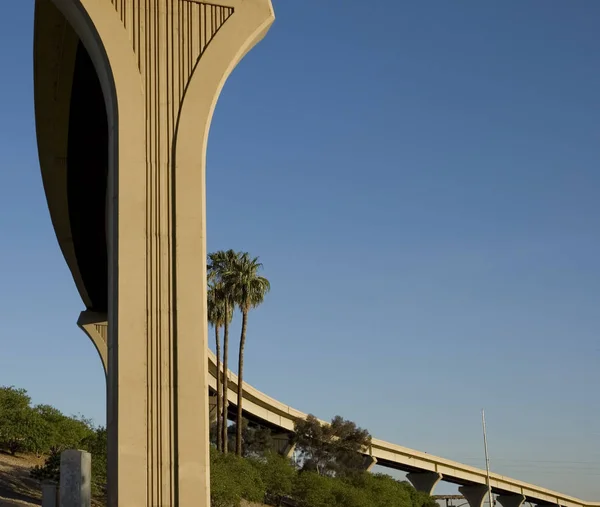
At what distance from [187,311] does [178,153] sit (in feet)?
7.24

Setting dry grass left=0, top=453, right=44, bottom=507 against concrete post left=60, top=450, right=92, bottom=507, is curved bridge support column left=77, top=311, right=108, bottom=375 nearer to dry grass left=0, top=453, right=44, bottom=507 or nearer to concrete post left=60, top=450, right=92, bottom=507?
dry grass left=0, top=453, right=44, bottom=507

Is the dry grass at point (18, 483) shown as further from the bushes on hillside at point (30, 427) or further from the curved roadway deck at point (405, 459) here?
the curved roadway deck at point (405, 459)

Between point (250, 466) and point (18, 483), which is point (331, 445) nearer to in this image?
point (250, 466)

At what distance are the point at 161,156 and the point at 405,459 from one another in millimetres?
87828

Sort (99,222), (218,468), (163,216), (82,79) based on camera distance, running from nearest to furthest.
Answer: (163,216) < (82,79) < (99,222) < (218,468)

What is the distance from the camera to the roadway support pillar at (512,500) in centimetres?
11881

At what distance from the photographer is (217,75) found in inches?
505

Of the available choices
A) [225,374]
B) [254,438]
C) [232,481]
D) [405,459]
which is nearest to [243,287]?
[225,374]

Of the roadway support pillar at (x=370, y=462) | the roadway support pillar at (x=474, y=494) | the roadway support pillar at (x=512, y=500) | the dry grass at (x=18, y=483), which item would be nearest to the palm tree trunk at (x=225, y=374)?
the dry grass at (x=18, y=483)

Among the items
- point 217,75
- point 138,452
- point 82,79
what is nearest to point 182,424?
point 138,452

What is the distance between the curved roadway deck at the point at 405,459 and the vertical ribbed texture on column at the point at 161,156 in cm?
6414

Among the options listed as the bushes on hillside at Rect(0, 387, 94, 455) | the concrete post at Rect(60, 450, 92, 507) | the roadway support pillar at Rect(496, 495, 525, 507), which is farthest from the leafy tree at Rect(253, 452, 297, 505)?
the roadway support pillar at Rect(496, 495, 525, 507)

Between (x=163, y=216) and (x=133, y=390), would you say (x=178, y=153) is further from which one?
(x=133, y=390)

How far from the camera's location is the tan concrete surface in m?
11.7
